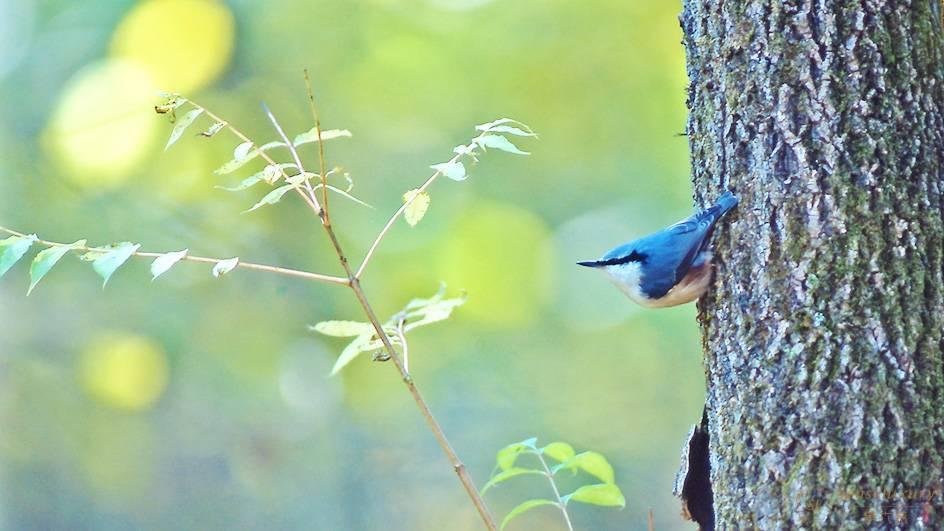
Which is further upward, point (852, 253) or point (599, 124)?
point (599, 124)

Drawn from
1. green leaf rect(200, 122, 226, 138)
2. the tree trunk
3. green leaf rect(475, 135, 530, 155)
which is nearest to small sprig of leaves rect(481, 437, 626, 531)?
the tree trunk

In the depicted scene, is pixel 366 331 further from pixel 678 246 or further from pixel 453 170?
pixel 678 246

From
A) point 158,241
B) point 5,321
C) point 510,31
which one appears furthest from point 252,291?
point 510,31

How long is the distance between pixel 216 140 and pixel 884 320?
16.8 ft

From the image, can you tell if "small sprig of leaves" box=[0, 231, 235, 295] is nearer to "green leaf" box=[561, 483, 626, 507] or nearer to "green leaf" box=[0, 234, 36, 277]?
"green leaf" box=[0, 234, 36, 277]

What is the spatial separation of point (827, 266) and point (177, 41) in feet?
17.5

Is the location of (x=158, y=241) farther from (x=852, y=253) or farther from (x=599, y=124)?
(x=852, y=253)

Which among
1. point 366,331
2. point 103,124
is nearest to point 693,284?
point 366,331

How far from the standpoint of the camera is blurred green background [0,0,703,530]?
19.3 ft

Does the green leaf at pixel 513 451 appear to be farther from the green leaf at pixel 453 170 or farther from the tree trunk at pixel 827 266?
the green leaf at pixel 453 170

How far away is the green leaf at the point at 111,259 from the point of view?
130 centimetres

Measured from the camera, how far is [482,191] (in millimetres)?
6266

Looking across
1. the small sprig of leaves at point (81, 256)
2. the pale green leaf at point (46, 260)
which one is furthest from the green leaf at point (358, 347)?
the pale green leaf at point (46, 260)

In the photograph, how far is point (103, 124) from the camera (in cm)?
557
